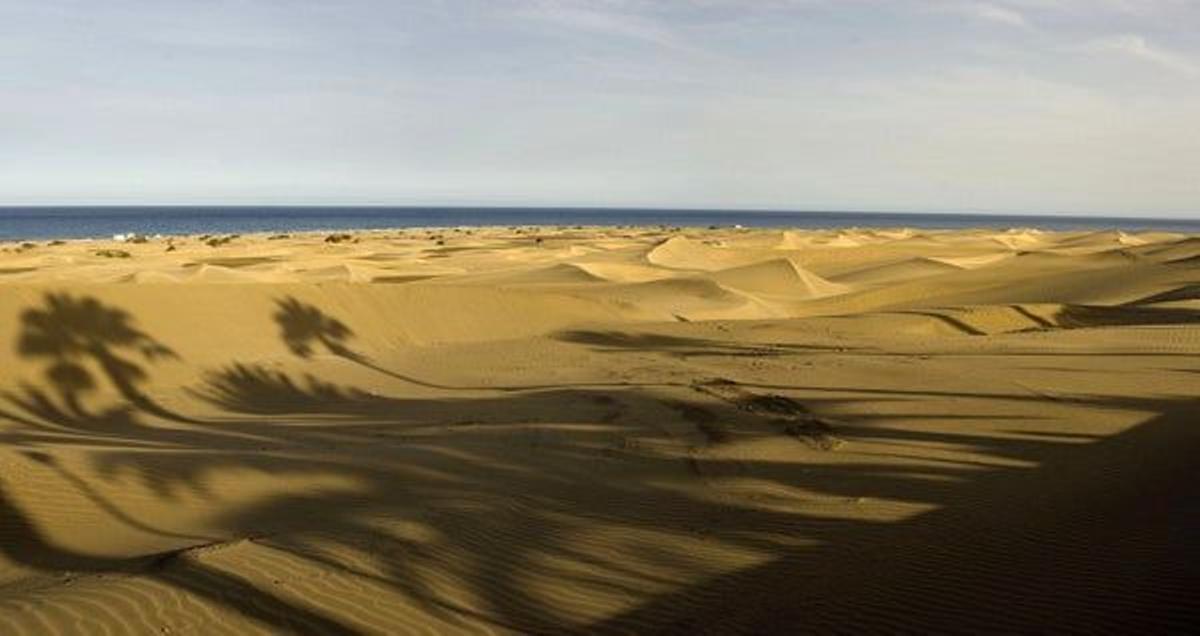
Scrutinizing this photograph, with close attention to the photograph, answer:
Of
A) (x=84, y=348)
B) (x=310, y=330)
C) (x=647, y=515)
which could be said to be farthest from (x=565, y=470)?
(x=310, y=330)

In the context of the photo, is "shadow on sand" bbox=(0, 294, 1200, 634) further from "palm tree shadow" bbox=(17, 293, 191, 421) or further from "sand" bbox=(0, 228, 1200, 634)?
"palm tree shadow" bbox=(17, 293, 191, 421)

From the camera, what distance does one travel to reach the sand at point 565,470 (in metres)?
6.77

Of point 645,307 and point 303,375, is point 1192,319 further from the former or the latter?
point 303,375

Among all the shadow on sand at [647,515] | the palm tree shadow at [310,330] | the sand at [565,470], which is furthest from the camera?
the palm tree shadow at [310,330]

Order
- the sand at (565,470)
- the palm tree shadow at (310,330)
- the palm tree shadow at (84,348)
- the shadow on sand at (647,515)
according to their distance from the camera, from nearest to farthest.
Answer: the shadow on sand at (647,515) < the sand at (565,470) < the palm tree shadow at (84,348) < the palm tree shadow at (310,330)

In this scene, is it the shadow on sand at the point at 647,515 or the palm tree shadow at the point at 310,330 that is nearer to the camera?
the shadow on sand at the point at 647,515

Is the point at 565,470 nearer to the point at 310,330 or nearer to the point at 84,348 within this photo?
the point at 84,348

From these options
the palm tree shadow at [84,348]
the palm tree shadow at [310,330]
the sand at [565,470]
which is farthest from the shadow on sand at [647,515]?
the palm tree shadow at [310,330]

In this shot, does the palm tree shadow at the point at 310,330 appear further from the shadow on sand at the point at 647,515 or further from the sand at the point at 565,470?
the shadow on sand at the point at 647,515

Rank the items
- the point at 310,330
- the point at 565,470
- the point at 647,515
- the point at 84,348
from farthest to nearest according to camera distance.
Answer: the point at 310,330 → the point at 84,348 → the point at 565,470 → the point at 647,515

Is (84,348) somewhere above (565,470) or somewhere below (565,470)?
above

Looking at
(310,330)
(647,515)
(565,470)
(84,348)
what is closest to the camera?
(647,515)

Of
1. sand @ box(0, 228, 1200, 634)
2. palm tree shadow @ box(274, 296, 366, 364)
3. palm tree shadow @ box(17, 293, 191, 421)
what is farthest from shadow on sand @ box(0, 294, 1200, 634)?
palm tree shadow @ box(274, 296, 366, 364)

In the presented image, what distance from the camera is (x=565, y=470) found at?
10.3 m
